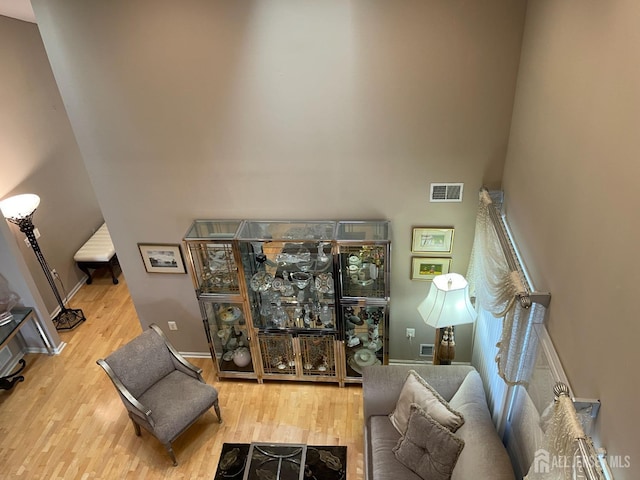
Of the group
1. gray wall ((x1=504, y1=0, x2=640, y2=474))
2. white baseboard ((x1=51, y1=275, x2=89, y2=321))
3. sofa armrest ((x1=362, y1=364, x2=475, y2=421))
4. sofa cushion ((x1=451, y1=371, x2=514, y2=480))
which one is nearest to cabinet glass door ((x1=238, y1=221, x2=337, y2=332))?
sofa armrest ((x1=362, y1=364, x2=475, y2=421))

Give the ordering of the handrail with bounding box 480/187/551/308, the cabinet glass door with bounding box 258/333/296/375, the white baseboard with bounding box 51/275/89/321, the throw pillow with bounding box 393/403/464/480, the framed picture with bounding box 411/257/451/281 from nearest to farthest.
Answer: the handrail with bounding box 480/187/551/308, the throw pillow with bounding box 393/403/464/480, the framed picture with bounding box 411/257/451/281, the cabinet glass door with bounding box 258/333/296/375, the white baseboard with bounding box 51/275/89/321

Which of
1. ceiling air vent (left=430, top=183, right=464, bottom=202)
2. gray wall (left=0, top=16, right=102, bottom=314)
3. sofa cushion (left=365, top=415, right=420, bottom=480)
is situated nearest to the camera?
sofa cushion (left=365, top=415, right=420, bottom=480)

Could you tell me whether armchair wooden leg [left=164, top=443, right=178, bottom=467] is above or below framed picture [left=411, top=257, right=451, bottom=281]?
below

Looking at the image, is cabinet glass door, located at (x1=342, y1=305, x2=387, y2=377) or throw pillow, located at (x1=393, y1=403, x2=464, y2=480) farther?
cabinet glass door, located at (x1=342, y1=305, x2=387, y2=377)

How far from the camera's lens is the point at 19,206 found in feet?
15.1

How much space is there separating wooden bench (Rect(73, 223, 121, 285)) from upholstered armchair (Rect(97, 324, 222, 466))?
216cm

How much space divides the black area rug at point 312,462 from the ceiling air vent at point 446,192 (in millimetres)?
2180

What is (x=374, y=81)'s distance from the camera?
3.25 metres

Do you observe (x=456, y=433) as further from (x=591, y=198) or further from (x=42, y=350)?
(x=42, y=350)

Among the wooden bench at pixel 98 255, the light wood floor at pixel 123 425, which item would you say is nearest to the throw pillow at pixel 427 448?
the light wood floor at pixel 123 425

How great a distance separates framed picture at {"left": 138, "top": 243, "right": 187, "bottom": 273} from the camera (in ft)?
13.7

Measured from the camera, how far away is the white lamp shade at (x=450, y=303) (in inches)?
136

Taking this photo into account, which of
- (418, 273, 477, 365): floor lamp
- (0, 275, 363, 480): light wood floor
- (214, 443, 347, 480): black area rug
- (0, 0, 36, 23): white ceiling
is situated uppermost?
(0, 0, 36, 23): white ceiling

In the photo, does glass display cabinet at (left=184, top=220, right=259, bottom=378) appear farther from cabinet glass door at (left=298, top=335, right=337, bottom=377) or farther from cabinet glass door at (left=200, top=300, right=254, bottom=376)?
cabinet glass door at (left=298, top=335, right=337, bottom=377)
